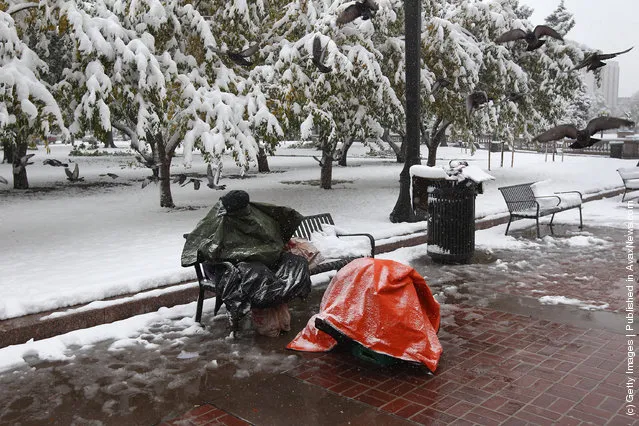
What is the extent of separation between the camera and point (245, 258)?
17.5 ft

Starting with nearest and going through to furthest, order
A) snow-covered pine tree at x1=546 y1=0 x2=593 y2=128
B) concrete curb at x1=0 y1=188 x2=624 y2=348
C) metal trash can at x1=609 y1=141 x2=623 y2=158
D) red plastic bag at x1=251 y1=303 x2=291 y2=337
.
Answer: concrete curb at x1=0 y1=188 x2=624 y2=348 → red plastic bag at x1=251 y1=303 x2=291 y2=337 → metal trash can at x1=609 y1=141 x2=623 y2=158 → snow-covered pine tree at x1=546 y1=0 x2=593 y2=128

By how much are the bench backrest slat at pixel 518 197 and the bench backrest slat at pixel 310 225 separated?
13.5ft

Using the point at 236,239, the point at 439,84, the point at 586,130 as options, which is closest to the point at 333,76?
the point at 439,84

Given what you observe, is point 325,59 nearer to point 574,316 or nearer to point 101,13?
point 101,13

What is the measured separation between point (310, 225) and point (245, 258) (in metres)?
1.92

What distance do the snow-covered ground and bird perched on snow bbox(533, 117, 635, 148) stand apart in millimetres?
3297

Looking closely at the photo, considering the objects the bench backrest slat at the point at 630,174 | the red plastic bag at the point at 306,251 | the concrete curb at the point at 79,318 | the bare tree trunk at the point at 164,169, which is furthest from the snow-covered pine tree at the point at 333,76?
the bench backrest slat at the point at 630,174

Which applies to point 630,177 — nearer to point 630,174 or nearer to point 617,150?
point 630,174

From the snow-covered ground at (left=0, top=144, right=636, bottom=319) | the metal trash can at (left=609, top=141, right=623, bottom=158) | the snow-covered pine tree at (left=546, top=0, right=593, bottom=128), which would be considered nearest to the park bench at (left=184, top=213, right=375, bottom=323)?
the snow-covered ground at (left=0, top=144, right=636, bottom=319)

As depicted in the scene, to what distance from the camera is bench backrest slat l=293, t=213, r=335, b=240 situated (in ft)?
22.9

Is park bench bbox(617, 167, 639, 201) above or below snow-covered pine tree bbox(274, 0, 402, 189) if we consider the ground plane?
below

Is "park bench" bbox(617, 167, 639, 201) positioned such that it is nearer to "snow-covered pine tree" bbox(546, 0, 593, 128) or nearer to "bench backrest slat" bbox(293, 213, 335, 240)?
"bench backrest slat" bbox(293, 213, 335, 240)

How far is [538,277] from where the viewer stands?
727 centimetres

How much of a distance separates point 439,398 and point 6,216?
443 inches
